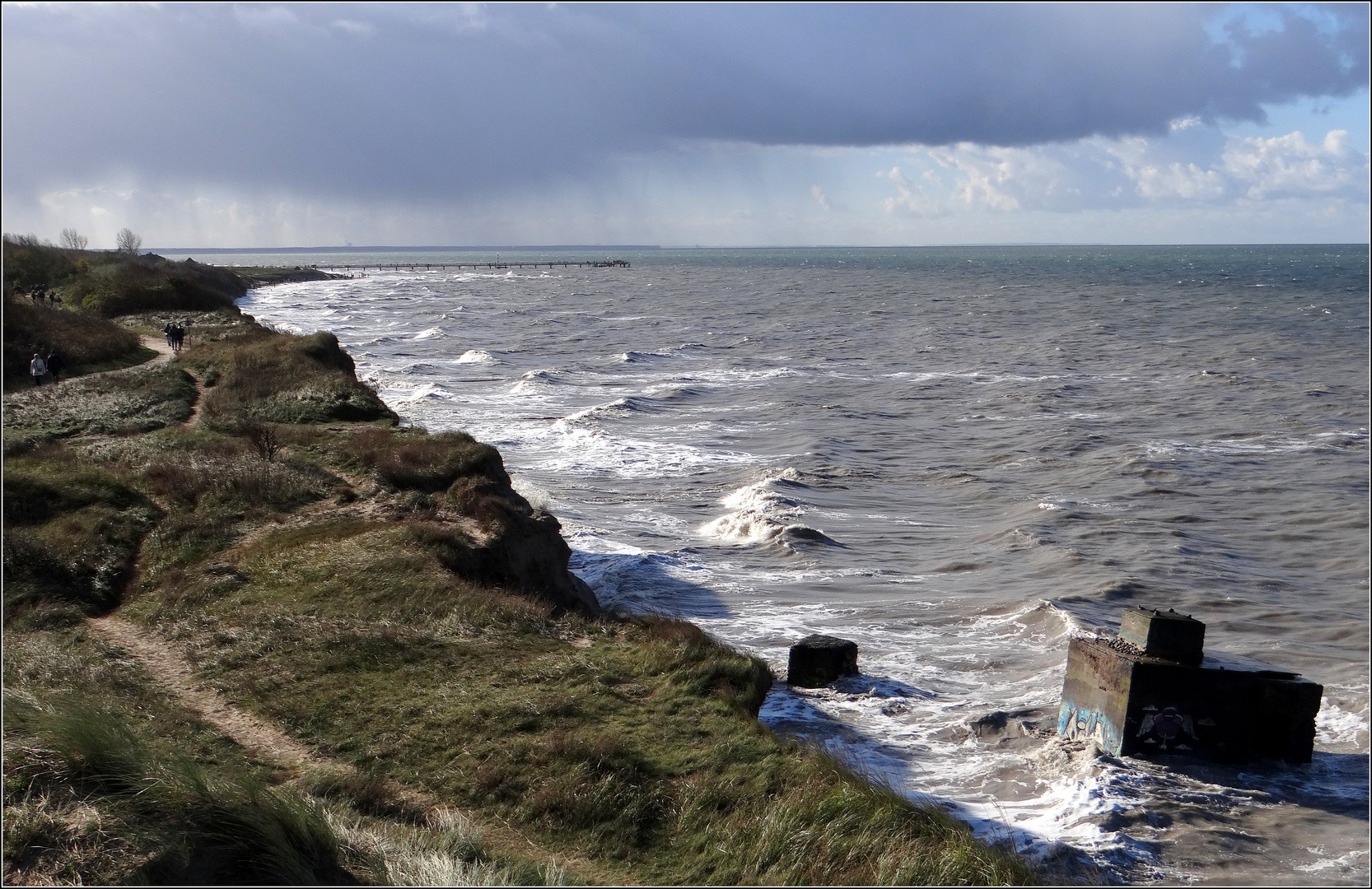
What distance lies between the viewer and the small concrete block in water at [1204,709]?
12.3m

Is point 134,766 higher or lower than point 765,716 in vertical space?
higher

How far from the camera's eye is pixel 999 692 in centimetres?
1528

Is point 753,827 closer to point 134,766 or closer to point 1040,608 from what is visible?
point 134,766

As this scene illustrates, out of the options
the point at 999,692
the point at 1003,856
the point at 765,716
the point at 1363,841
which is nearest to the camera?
the point at 1003,856

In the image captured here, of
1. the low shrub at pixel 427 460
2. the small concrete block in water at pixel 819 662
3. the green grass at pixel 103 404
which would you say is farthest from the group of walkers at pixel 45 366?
the small concrete block in water at pixel 819 662

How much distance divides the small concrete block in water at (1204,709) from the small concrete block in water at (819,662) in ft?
12.2

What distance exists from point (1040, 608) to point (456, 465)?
467 inches

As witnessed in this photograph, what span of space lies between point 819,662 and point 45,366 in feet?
69.0

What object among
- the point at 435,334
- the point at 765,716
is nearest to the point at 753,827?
the point at 765,716

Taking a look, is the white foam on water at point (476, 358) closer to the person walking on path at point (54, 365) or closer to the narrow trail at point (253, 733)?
the person walking on path at point (54, 365)

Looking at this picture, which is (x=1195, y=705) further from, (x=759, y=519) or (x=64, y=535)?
(x=64, y=535)

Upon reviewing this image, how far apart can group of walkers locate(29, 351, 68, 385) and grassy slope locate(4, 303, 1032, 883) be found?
5.06 metres

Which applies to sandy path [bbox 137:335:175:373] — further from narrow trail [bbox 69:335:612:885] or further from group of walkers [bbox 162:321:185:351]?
narrow trail [bbox 69:335:612:885]

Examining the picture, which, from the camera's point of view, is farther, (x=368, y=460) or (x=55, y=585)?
(x=368, y=460)
